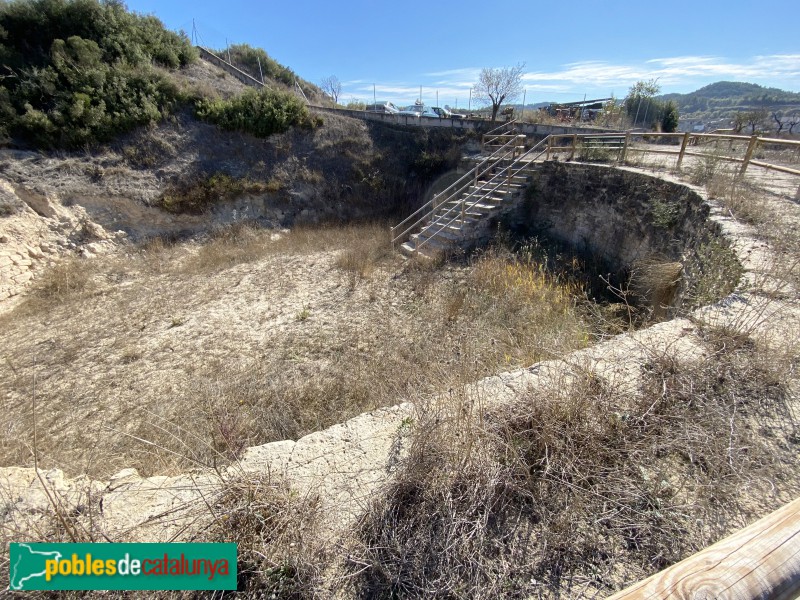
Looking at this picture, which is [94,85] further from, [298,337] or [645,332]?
[645,332]

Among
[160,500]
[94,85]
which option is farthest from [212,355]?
[94,85]

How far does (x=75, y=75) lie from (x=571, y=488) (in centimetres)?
1577

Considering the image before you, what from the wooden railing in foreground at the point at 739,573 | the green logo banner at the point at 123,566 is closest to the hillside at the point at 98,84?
the green logo banner at the point at 123,566

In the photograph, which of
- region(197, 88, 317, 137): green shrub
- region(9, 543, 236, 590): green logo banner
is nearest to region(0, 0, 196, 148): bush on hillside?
region(197, 88, 317, 137): green shrub

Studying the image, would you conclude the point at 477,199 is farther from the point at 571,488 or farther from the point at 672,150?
the point at 571,488

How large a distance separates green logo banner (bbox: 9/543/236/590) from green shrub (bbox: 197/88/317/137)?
13817 mm

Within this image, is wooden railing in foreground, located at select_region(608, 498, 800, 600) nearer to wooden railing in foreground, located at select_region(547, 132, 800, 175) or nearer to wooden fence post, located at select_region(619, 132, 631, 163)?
wooden railing in foreground, located at select_region(547, 132, 800, 175)

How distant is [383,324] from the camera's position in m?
6.48

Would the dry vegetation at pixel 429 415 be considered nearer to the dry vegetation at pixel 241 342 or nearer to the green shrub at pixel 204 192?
the dry vegetation at pixel 241 342

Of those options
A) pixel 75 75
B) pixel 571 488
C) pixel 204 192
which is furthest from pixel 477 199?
pixel 75 75

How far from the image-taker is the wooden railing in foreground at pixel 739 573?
3.40 ft

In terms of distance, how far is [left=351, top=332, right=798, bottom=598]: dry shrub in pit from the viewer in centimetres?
167

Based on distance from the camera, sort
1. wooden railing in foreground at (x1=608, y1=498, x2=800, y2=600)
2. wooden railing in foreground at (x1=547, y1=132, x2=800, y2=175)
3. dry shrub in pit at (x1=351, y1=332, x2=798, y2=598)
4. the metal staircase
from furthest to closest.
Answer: the metal staircase → wooden railing in foreground at (x1=547, y1=132, x2=800, y2=175) → dry shrub in pit at (x1=351, y1=332, x2=798, y2=598) → wooden railing in foreground at (x1=608, y1=498, x2=800, y2=600)

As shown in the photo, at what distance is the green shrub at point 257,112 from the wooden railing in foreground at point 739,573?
14917 mm
